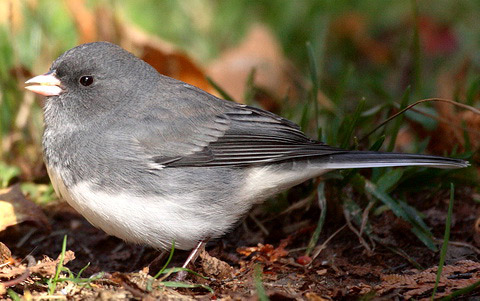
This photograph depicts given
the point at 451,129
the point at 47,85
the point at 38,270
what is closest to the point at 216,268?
the point at 38,270

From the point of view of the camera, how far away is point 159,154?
109 inches

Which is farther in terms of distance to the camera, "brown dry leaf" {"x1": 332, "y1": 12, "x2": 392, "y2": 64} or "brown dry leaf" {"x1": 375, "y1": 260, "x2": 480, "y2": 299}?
"brown dry leaf" {"x1": 332, "y1": 12, "x2": 392, "y2": 64}

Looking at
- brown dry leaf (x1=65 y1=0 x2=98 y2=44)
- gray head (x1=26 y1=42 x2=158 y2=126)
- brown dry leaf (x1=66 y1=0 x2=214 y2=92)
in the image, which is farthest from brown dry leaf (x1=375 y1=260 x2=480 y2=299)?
brown dry leaf (x1=65 y1=0 x2=98 y2=44)

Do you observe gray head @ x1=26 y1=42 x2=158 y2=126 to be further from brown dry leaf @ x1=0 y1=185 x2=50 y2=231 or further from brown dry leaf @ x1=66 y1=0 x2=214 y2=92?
brown dry leaf @ x1=66 y1=0 x2=214 y2=92

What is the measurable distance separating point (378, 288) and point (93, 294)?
1.06 m

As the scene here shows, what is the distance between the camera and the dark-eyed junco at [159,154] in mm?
2658

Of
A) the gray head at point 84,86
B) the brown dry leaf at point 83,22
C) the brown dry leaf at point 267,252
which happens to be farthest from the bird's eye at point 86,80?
the brown dry leaf at point 83,22

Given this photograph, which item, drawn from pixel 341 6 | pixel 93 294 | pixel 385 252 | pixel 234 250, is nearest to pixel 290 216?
pixel 234 250

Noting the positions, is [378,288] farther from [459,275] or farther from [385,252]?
[385,252]

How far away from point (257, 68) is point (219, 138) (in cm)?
178

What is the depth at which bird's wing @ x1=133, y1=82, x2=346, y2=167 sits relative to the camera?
9.19ft

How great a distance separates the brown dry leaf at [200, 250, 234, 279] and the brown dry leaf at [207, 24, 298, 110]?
1.65 m

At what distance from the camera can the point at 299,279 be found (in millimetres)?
2641

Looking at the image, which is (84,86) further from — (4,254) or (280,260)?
(280,260)
